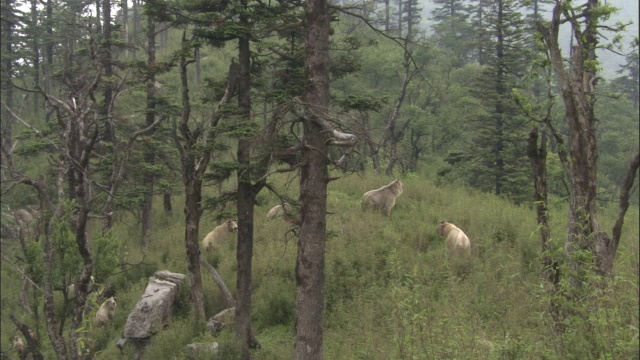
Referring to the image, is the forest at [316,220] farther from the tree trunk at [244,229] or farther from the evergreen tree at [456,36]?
the evergreen tree at [456,36]

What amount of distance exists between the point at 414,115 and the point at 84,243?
91.7ft

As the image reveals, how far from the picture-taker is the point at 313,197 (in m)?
8.12

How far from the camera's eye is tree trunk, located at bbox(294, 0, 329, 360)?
8.04 metres

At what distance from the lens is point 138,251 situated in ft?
62.5

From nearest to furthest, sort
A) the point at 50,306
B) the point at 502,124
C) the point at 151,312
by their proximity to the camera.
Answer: the point at 50,306 < the point at 151,312 < the point at 502,124

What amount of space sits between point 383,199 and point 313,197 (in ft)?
32.0

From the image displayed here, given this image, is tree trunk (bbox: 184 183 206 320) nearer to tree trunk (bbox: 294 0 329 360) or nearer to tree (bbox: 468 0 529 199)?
tree trunk (bbox: 294 0 329 360)

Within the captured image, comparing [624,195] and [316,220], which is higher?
[624,195]

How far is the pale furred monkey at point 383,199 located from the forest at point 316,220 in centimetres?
18

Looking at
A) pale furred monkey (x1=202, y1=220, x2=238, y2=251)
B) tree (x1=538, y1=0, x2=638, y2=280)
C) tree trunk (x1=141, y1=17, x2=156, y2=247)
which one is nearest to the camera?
tree (x1=538, y1=0, x2=638, y2=280)

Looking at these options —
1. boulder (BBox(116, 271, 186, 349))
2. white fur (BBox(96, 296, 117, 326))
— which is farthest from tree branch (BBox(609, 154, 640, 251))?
white fur (BBox(96, 296, 117, 326))

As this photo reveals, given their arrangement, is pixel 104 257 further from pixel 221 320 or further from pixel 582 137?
pixel 582 137

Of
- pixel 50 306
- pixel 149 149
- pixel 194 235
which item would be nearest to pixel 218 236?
pixel 149 149

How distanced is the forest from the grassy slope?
Result: 6 centimetres
